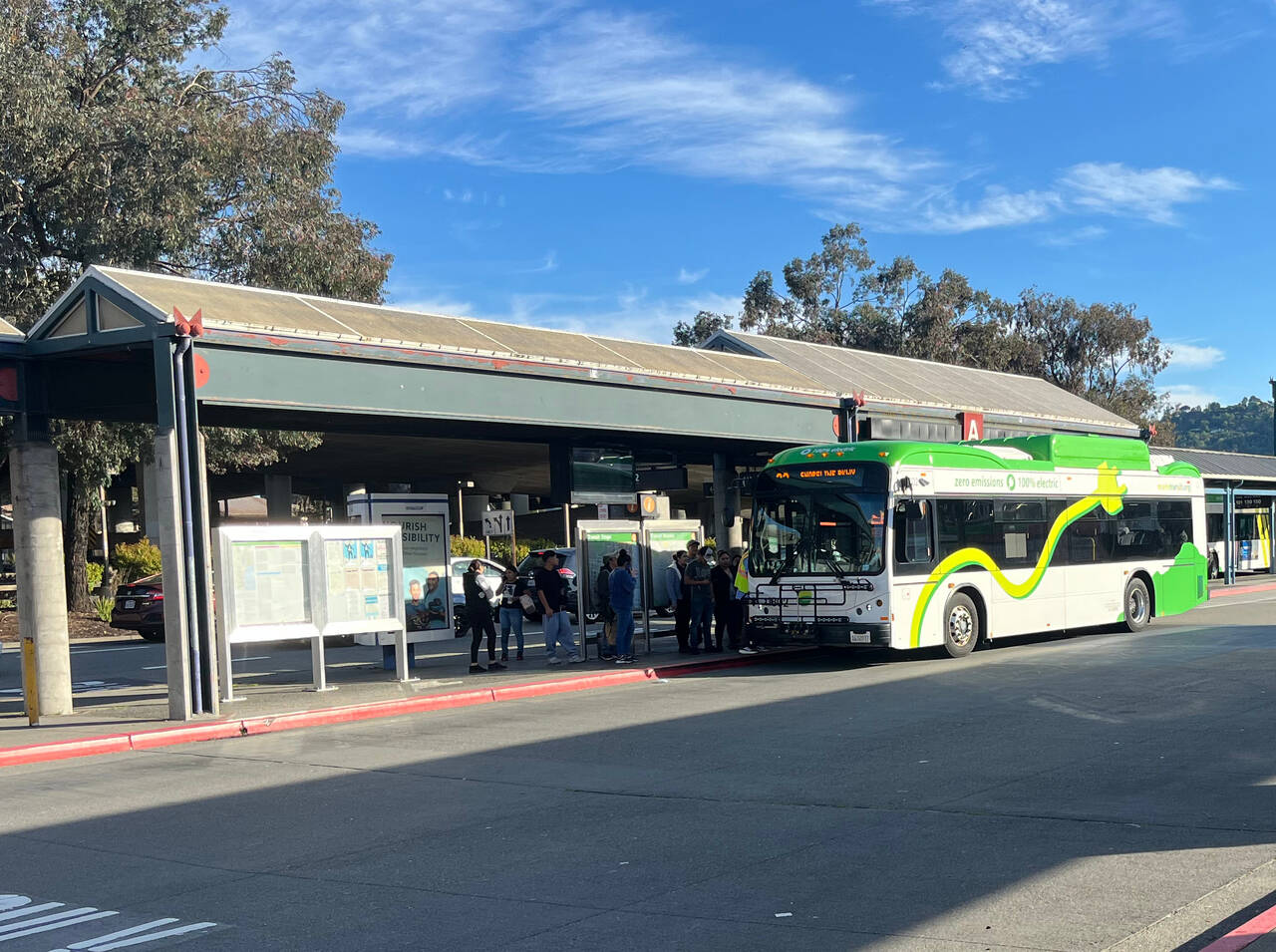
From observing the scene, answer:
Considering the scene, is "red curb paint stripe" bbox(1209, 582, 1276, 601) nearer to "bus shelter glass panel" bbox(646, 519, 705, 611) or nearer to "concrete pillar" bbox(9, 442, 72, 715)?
"bus shelter glass panel" bbox(646, 519, 705, 611)

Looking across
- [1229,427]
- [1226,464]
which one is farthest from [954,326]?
[1229,427]

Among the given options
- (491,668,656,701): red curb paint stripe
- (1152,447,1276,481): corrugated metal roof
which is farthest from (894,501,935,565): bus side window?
(1152,447,1276,481): corrugated metal roof

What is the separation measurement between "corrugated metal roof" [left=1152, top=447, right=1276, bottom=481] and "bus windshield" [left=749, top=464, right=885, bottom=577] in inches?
950

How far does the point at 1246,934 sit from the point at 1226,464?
4301 cm

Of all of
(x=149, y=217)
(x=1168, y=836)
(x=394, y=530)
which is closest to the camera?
(x=1168, y=836)

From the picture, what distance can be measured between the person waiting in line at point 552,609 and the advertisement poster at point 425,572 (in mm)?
1439

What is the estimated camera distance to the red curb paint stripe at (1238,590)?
32.1 metres

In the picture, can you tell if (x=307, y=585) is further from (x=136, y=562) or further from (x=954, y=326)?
(x=954, y=326)

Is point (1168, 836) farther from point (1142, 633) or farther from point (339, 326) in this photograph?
point (1142, 633)

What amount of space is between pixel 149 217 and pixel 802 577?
17.5m

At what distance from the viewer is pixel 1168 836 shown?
24.8 ft

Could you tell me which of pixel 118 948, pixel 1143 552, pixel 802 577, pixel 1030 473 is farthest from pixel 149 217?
pixel 118 948

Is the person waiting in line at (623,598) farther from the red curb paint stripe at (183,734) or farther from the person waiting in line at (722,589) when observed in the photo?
the red curb paint stripe at (183,734)

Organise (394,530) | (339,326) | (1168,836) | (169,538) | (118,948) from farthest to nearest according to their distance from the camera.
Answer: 1. (394,530)
2. (339,326)
3. (169,538)
4. (1168,836)
5. (118,948)
